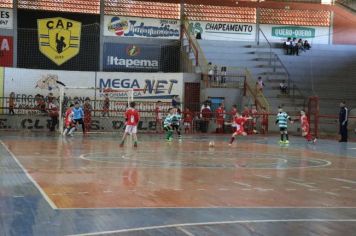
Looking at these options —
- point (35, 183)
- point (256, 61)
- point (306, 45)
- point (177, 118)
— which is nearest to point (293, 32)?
point (306, 45)

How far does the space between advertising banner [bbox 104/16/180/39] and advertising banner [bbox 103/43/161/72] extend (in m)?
0.91

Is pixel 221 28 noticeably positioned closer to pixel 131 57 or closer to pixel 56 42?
pixel 131 57

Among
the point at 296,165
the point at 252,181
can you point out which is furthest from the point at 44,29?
the point at 252,181

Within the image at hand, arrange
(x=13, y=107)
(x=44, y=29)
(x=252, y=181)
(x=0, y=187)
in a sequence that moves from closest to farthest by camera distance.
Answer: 1. (x=0, y=187)
2. (x=252, y=181)
3. (x=13, y=107)
4. (x=44, y=29)

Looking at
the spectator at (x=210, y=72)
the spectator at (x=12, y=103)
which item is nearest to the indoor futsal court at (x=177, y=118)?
the spectator at (x=210, y=72)

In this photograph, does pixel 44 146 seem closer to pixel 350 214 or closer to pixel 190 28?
pixel 350 214

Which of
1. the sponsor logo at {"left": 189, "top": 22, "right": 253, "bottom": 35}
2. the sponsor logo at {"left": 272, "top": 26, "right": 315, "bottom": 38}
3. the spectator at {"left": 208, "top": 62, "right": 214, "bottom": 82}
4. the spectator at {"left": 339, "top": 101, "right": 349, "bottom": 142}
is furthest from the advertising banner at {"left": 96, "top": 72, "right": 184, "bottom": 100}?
the sponsor logo at {"left": 272, "top": 26, "right": 315, "bottom": 38}

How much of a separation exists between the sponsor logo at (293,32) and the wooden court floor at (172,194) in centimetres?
2764

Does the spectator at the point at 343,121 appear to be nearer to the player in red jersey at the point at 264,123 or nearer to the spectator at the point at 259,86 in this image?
the player in red jersey at the point at 264,123

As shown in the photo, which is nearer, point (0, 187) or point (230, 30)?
point (0, 187)

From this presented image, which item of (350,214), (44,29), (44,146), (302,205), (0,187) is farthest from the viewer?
(44,29)

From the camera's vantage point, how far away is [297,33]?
47.5m

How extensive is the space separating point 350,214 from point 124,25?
35445 millimetres

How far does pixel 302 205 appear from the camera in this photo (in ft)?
34.8
